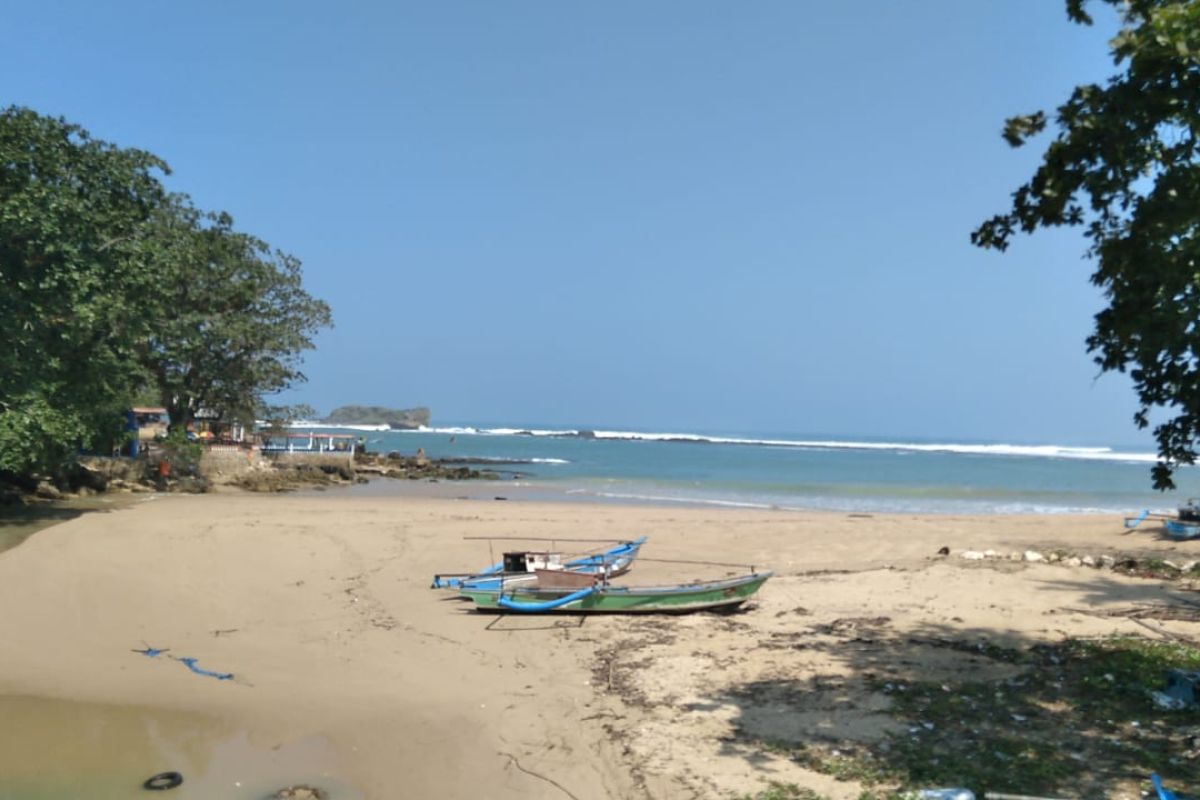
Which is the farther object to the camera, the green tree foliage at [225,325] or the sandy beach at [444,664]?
the green tree foliage at [225,325]

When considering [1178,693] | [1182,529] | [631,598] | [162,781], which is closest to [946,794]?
[1178,693]

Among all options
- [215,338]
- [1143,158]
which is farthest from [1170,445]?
[215,338]

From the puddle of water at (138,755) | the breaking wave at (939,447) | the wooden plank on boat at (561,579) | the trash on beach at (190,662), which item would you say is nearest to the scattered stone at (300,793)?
the puddle of water at (138,755)

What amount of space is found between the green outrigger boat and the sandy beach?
0.59ft

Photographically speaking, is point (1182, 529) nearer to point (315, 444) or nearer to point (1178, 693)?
point (1178, 693)

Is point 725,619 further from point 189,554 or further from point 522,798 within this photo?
point 189,554

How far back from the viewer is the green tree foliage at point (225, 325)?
99.6 ft

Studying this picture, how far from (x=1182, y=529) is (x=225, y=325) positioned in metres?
30.3

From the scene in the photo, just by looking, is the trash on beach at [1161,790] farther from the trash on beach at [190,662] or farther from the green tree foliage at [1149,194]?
the trash on beach at [190,662]

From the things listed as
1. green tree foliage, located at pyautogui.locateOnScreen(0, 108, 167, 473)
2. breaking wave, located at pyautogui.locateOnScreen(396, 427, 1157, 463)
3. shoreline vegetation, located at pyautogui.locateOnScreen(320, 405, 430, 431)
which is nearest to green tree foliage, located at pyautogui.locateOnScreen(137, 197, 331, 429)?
green tree foliage, located at pyautogui.locateOnScreen(0, 108, 167, 473)

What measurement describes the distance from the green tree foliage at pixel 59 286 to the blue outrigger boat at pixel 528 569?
1001 centimetres

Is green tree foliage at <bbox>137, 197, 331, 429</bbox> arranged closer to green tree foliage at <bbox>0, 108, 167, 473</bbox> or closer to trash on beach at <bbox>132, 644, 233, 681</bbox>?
green tree foliage at <bbox>0, 108, 167, 473</bbox>

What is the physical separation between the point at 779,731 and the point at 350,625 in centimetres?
653

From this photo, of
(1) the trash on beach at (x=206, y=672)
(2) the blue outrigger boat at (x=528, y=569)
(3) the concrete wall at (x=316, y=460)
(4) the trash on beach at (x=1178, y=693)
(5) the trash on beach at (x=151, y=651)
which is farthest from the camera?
(3) the concrete wall at (x=316, y=460)
